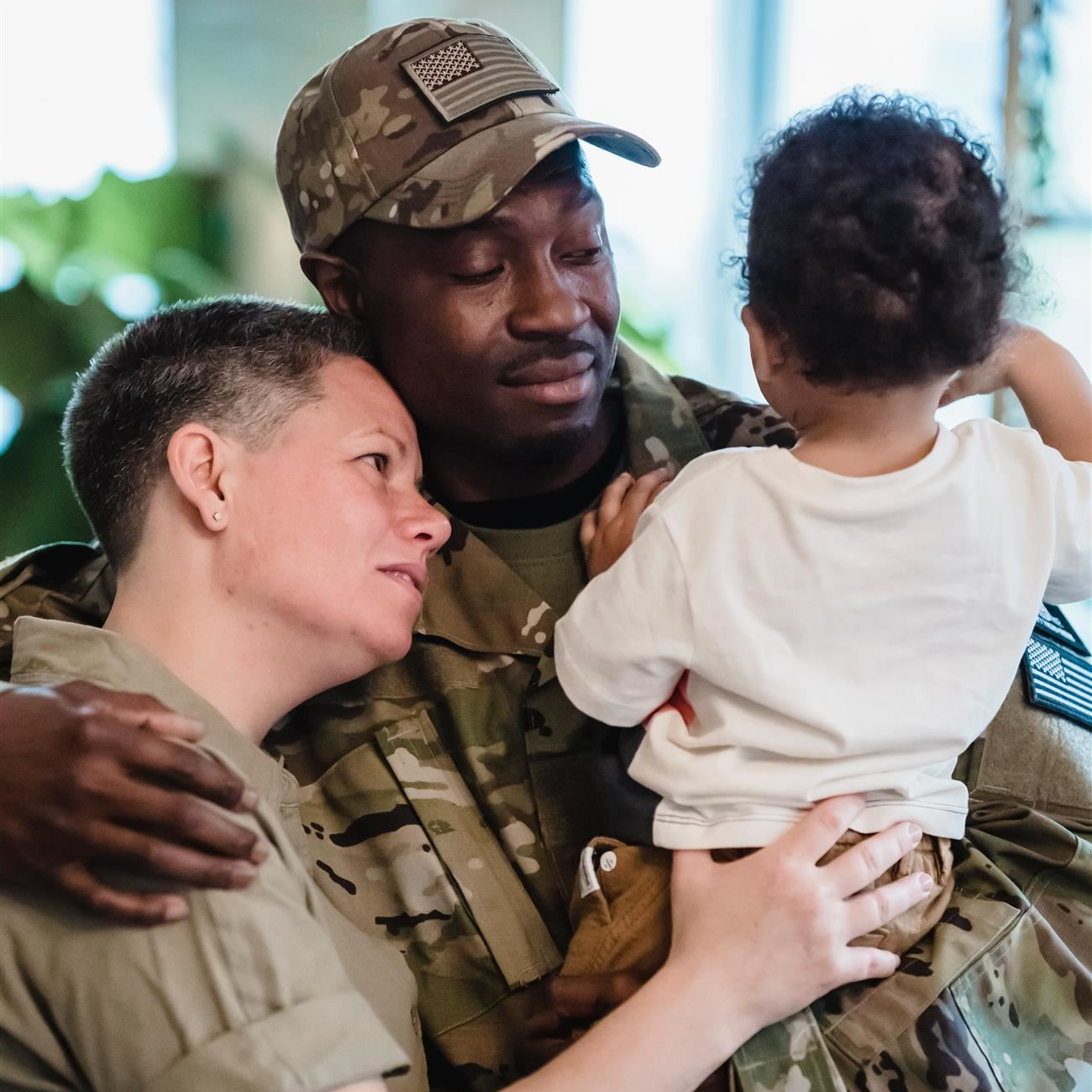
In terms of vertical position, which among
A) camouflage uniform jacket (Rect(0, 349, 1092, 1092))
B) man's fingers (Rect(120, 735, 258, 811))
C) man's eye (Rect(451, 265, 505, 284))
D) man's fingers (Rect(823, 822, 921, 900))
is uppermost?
man's eye (Rect(451, 265, 505, 284))

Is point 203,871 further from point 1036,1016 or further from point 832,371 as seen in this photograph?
point 1036,1016

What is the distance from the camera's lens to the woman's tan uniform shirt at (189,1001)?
951 millimetres

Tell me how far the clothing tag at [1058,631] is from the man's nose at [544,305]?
0.64 meters

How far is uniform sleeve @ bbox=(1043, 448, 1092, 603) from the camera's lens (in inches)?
→ 45.3

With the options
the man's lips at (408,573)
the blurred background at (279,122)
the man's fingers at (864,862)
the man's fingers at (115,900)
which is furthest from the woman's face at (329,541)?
the blurred background at (279,122)

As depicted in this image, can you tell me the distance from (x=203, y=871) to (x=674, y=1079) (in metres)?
0.43

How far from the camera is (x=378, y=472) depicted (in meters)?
1.40

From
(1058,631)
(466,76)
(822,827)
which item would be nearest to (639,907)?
(822,827)

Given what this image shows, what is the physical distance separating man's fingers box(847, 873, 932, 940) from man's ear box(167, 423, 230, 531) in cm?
68

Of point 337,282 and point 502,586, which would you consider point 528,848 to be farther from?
point 337,282

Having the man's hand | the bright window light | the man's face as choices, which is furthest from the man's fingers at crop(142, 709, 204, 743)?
the bright window light

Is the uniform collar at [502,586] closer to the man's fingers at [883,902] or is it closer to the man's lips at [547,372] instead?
the man's lips at [547,372]

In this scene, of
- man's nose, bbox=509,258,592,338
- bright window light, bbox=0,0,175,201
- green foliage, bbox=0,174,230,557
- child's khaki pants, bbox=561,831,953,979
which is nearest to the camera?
child's khaki pants, bbox=561,831,953,979

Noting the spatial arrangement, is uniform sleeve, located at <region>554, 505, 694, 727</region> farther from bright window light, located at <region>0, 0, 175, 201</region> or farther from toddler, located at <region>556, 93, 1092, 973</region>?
bright window light, located at <region>0, 0, 175, 201</region>
